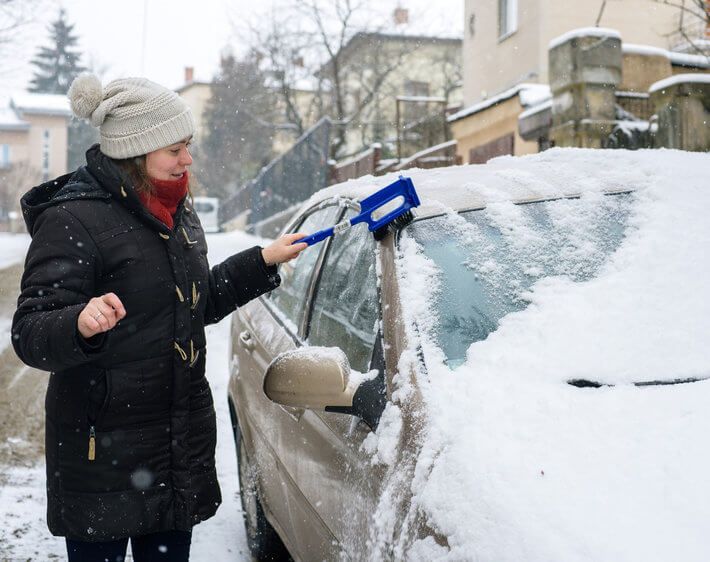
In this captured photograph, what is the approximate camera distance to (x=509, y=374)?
79.5 inches

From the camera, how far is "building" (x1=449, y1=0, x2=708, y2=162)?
8.78 metres

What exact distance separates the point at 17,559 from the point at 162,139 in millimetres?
2141

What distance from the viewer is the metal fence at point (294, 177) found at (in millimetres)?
15758

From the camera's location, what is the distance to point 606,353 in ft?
6.87

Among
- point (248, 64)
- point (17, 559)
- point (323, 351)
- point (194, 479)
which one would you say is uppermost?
point (248, 64)

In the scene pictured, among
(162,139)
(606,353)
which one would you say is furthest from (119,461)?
(606,353)

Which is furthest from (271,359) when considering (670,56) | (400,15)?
(400,15)

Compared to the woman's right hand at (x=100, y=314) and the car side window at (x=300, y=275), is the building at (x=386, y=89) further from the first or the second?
the woman's right hand at (x=100, y=314)

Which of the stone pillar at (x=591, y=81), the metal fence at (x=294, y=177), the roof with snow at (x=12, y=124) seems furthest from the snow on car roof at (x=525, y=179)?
the roof with snow at (x=12, y=124)

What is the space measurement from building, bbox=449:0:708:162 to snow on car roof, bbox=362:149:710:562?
19.1ft

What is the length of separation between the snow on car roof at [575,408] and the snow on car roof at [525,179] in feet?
0.03

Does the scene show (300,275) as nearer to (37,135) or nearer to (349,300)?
(349,300)

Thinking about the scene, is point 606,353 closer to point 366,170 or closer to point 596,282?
point 596,282

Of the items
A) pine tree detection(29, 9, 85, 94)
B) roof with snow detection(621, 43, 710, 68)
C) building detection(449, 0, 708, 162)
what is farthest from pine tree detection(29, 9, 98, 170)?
roof with snow detection(621, 43, 710, 68)
